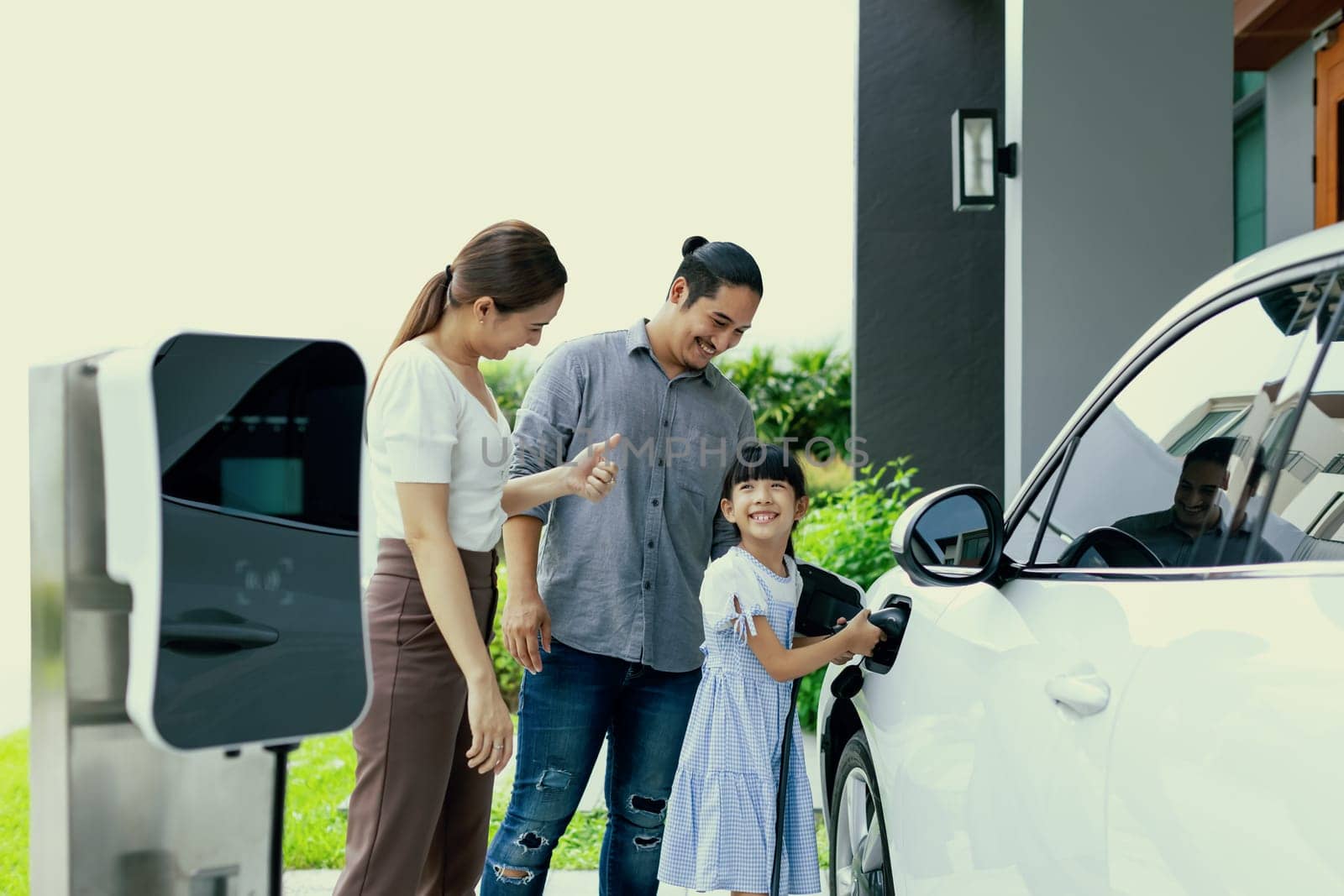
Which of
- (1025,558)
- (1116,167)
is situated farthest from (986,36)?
(1025,558)

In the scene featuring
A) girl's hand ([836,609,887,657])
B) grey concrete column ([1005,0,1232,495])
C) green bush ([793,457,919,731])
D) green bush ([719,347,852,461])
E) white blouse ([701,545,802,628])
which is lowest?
green bush ([793,457,919,731])

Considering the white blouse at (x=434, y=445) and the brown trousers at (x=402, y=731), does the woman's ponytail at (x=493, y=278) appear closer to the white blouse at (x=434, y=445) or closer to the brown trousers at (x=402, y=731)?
the white blouse at (x=434, y=445)

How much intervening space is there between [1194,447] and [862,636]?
39.3 inches

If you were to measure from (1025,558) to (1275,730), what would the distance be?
0.97 m

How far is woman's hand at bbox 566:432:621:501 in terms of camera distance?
265 cm

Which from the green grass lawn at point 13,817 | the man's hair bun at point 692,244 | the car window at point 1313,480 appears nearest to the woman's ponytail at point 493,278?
the man's hair bun at point 692,244

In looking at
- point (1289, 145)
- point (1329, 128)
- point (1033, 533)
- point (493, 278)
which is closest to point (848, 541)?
point (1329, 128)

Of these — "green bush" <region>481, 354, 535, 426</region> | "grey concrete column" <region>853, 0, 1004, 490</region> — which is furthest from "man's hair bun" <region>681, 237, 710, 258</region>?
"green bush" <region>481, 354, 535, 426</region>

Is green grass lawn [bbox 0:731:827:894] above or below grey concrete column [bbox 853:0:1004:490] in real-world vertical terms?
below

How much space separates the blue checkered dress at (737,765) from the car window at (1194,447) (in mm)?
925

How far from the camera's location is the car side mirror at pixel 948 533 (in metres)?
2.16

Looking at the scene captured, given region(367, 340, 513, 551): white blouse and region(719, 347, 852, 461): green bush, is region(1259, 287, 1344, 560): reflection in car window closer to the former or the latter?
region(367, 340, 513, 551): white blouse

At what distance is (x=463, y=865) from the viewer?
8.34 feet

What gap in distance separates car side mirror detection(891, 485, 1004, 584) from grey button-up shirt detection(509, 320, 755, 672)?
82 cm
